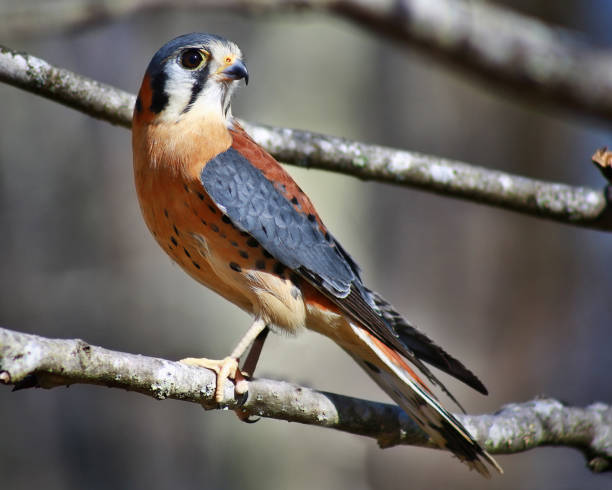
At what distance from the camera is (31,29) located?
4.56 m

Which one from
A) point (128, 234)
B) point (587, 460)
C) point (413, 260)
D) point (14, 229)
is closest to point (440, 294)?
point (413, 260)

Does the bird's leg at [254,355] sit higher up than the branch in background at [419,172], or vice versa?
the branch in background at [419,172]

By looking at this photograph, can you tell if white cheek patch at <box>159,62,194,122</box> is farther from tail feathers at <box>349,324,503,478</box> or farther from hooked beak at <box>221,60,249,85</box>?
tail feathers at <box>349,324,503,478</box>

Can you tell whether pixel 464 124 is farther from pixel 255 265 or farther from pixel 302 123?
pixel 255 265

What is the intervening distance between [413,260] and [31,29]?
3.60m

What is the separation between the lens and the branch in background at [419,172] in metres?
3.00

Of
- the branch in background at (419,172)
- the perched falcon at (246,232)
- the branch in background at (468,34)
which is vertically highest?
the branch in background at (468,34)

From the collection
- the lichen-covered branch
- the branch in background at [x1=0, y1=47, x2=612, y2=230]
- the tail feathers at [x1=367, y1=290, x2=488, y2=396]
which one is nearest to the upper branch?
the branch in background at [x1=0, y1=47, x2=612, y2=230]

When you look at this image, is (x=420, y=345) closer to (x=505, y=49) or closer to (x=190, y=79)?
(x=190, y=79)

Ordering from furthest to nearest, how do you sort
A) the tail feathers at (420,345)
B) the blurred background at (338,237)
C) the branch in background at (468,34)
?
the blurred background at (338,237), the branch in background at (468,34), the tail feathers at (420,345)

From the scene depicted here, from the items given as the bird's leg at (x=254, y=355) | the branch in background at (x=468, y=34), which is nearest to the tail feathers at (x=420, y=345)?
the bird's leg at (x=254, y=355)

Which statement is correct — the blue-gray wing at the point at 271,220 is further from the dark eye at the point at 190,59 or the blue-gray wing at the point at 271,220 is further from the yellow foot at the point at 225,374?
the yellow foot at the point at 225,374

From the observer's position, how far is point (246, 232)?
8.59 feet

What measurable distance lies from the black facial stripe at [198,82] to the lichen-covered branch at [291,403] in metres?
1.09
